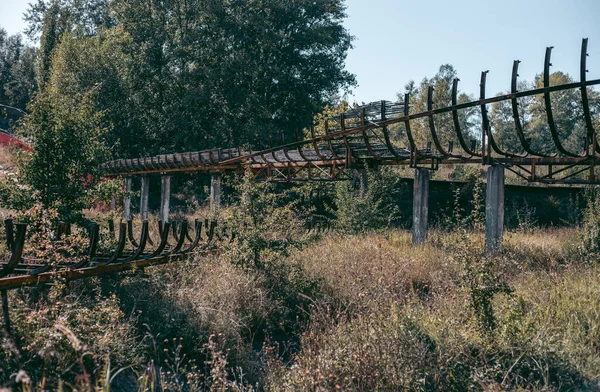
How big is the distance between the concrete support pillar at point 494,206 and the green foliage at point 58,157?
7.79 m

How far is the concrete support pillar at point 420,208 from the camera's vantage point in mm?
11289

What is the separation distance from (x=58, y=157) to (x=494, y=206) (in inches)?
330

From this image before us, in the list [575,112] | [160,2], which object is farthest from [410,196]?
[575,112]

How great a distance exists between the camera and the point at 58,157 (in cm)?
800

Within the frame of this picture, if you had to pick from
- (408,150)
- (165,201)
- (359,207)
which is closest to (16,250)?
(359,207)

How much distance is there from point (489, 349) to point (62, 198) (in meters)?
6.75

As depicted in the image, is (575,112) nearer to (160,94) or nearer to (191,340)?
(160,94)

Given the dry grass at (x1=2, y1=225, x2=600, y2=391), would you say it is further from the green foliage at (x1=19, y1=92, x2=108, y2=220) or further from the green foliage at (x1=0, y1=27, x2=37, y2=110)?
the green foliage at (x1=0, y1=27, x2=37, y2=110)

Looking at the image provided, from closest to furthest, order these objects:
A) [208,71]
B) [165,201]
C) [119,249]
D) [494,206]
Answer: [119,249] → [494,206] → [165,201] → [208,71]

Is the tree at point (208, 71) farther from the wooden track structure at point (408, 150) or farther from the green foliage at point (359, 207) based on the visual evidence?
the green foliage at point (359, 207)

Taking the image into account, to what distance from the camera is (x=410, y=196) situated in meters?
17.2

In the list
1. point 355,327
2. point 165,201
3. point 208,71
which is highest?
point 208,71

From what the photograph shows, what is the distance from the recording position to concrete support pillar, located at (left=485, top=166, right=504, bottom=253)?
1008 centimetres

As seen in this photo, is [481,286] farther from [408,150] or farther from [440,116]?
[440,116]
